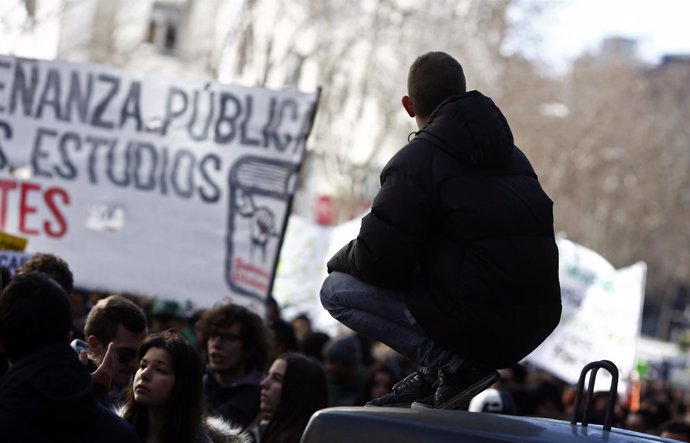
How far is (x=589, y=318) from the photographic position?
53.5 feet

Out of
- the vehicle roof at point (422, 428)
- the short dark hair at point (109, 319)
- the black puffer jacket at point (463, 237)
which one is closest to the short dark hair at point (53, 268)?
the short dark hair at point (109, 319)

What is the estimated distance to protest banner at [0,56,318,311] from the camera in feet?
30.9

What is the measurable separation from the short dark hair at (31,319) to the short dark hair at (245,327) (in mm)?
3138

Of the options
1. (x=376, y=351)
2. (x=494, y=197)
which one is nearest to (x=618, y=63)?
(x=376, y=351)

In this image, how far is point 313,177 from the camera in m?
48.5

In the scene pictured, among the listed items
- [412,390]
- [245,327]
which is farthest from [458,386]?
[245,327]

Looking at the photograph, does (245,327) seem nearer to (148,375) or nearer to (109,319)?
(109,319)

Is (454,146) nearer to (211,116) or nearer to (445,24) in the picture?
(211,116)

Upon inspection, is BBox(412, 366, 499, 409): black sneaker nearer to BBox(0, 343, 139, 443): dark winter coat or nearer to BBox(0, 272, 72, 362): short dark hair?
BBox(0, 343, 139, 443): dark winter coat

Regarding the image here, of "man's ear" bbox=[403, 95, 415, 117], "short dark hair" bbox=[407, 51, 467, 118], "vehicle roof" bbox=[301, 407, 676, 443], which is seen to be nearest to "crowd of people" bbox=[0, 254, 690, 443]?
"vehicle roof" bbox=[301, 407, 676, 443]

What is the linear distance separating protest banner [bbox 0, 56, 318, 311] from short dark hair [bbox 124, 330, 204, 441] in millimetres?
3398

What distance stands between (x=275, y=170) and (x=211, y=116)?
0.61m

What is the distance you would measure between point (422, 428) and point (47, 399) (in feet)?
4.16

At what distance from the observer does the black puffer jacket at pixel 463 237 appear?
461cm
